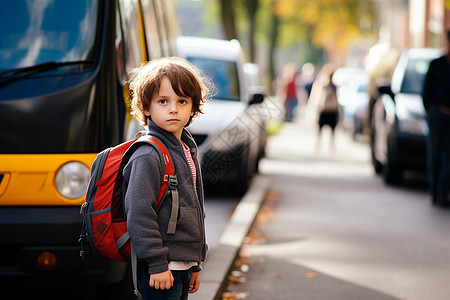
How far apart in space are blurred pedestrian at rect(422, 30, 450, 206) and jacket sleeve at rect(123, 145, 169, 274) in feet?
23.3

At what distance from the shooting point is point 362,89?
25094 mm

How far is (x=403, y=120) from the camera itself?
461 inches

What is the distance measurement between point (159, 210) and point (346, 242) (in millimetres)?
4937

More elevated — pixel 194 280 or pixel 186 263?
pixel 186 263

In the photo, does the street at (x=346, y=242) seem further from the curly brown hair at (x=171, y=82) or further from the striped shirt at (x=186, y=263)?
the curly brown hair at (x=171, y=82)

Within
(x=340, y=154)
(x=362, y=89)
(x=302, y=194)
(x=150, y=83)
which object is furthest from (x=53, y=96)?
(x=362, y=89)

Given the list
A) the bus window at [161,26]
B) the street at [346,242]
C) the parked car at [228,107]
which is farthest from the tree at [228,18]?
the bus window at [161,26]

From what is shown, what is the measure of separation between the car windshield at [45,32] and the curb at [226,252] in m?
1.69

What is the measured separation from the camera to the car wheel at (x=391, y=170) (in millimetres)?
11962

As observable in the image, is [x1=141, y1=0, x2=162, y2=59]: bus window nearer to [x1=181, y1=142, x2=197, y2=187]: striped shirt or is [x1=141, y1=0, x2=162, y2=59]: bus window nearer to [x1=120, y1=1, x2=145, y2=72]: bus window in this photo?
[x1=120, y1=1, x2=145, y2=72]: bus window

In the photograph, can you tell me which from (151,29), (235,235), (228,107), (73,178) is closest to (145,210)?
(73,178)

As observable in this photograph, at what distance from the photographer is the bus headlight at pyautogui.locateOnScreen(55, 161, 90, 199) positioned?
15.3ft

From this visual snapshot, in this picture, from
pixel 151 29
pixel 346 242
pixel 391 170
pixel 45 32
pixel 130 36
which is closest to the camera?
pixel 45 32

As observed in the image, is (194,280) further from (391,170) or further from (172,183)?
(391,170)
